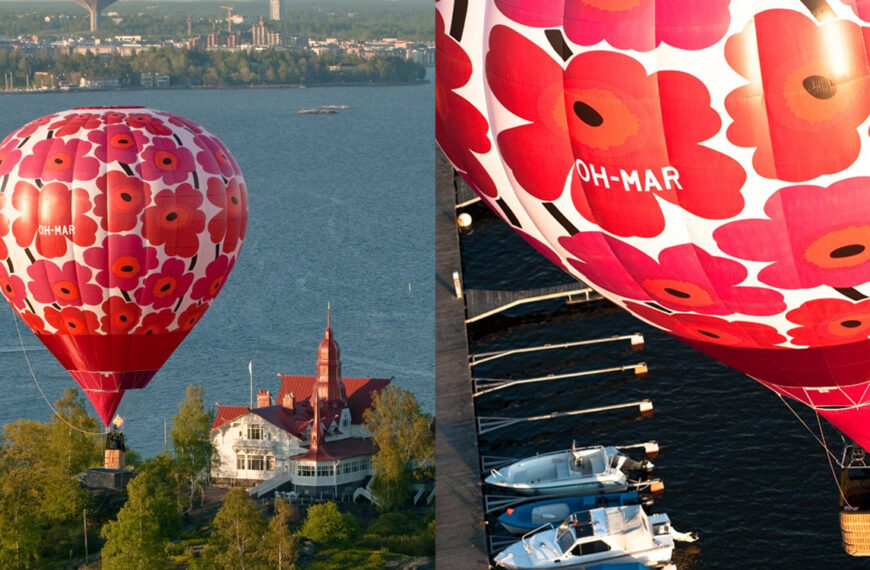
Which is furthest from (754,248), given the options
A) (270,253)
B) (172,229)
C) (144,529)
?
(270,253)

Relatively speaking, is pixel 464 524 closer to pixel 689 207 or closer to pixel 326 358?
pixel 689 207

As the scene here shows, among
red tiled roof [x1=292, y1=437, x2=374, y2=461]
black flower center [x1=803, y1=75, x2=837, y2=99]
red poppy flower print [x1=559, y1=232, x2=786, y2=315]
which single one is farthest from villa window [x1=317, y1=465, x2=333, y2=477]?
black flower center [x1=803, y1=75, x2=837, y2=99]

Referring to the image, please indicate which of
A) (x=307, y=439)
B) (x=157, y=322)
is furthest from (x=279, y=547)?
(x=307, y=439)

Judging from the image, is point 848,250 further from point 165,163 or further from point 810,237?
point 165,163

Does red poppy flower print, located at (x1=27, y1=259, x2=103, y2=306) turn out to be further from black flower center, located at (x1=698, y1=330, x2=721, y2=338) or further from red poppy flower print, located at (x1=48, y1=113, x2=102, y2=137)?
black flower center, located at (x1=698, y1=330, x2=721, y2=338)

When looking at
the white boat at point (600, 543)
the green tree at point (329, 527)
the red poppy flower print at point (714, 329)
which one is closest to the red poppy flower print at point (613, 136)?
the red poppy flower print at point (714, 329)
